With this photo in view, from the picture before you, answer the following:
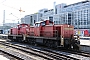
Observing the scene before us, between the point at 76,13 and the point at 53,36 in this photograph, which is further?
the point at 76,13

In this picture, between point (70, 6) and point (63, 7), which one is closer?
point (70, 6)

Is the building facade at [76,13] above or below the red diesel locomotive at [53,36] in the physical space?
above

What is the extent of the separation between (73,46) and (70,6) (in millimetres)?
54411

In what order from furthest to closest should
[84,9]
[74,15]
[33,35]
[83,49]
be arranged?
[74,15], [84,9], [33,35], [83,49]

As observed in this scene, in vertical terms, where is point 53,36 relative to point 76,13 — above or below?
below

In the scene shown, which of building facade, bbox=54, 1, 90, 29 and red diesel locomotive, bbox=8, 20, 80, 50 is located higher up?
building facade, bbox=54, 1, 90, 29

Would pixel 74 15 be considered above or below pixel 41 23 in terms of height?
above

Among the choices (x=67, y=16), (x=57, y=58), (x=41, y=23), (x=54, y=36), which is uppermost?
(x=67, y=16)

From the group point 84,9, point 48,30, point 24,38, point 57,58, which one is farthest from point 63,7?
point 57,58

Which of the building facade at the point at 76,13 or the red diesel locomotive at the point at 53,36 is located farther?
the building facade at the point at 76,13

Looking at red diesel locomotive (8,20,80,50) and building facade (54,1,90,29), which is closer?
red diesel locomotive (8,20,80,50)

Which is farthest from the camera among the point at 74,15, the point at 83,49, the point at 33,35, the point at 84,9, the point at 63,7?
the point at 63,7

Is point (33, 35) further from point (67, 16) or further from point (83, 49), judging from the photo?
point (67, 16)

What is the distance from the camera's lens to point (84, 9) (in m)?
64.0
